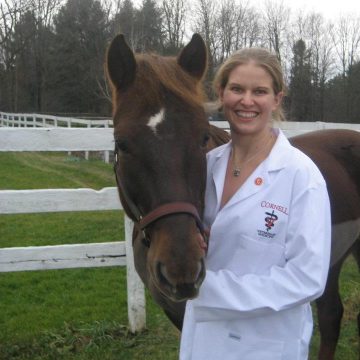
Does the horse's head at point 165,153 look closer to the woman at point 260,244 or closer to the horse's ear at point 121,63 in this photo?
the horse's ear at point 121,63

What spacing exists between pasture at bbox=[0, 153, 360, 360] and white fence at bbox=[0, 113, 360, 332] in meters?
0.29

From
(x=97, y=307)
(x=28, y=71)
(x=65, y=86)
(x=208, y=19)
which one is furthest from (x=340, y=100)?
(x=97, y=307)

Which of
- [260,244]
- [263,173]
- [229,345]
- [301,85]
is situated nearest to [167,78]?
[263,173]

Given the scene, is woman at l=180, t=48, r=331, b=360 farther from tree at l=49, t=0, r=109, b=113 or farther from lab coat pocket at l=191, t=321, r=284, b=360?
tree at l=49, t=0, r=109, b=113

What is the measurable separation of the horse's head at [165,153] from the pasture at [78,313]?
6.87 feet

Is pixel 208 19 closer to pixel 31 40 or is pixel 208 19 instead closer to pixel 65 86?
pixel 65 86

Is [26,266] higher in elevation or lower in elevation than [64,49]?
lower

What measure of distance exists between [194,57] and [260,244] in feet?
3.59

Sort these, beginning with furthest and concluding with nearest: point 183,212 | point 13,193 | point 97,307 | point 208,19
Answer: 1. point 208,19
2. point 97,307
3. point 13,193
4. point 183,212

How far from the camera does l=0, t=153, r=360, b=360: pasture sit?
3967 mm

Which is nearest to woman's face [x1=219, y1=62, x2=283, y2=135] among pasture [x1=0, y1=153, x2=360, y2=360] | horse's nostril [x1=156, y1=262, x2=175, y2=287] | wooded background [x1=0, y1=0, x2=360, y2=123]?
horse's nostril [x1=156, y1=262, x2=175, y2=287]

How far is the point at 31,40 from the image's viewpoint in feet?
149

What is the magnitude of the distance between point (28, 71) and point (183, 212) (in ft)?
152

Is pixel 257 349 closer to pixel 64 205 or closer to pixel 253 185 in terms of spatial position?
pixel 253 185
